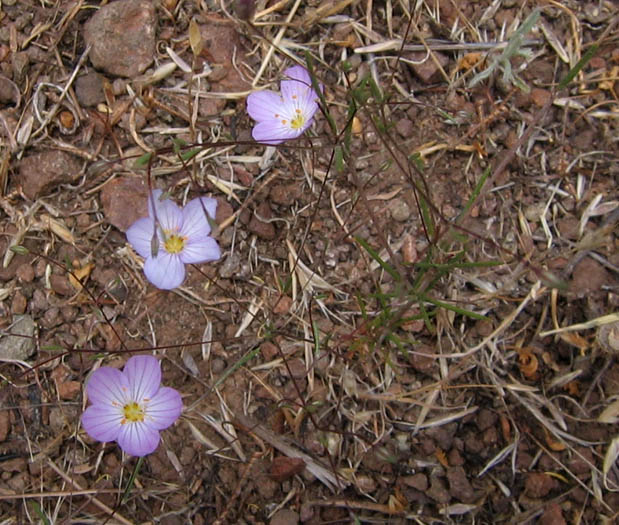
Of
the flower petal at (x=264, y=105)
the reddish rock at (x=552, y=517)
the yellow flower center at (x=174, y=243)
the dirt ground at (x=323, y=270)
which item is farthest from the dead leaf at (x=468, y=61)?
the reddish rock at (x=552, y=517)

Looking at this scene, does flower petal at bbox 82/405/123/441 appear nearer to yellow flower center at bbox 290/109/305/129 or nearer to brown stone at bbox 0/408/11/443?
brown stone at bbox 0/408/11/443

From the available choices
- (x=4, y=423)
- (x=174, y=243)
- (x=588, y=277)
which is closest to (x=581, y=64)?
(x=588, y=277)

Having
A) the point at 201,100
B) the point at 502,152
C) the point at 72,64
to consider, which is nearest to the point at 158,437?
the point at 201,100

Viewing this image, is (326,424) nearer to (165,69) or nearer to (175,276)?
(175,276)

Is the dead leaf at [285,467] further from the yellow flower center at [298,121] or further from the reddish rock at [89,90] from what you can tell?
the reddish rock at [89,90]

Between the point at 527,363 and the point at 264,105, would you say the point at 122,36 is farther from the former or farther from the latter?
the point at 527,363
